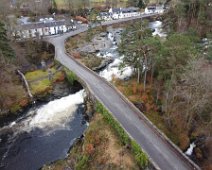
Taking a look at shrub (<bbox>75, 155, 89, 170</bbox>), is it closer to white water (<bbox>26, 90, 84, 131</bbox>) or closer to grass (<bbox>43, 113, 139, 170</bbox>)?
grass (<bbox>43, 113, 139, 170</bbox>)

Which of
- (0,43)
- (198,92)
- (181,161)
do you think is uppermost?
(0,43)

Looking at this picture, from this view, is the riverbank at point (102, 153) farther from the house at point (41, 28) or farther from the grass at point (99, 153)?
the house at point (41, 28)

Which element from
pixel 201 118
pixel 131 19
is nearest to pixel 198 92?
pixel 201 118

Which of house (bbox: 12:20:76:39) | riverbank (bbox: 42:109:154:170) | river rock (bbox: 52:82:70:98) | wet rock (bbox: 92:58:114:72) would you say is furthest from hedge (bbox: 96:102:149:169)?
house (bbox: 12:20:76:39)

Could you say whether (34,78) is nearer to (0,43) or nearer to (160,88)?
(0,43)

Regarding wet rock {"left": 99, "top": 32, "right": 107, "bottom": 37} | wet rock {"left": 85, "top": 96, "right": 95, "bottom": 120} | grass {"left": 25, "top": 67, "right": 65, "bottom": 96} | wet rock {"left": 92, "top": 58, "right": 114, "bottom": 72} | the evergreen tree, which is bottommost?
wet rock {"left": 85, "top": 96, "right": 95, "bottom": 120}

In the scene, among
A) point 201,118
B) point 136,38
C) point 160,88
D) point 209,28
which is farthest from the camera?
point 209,28
